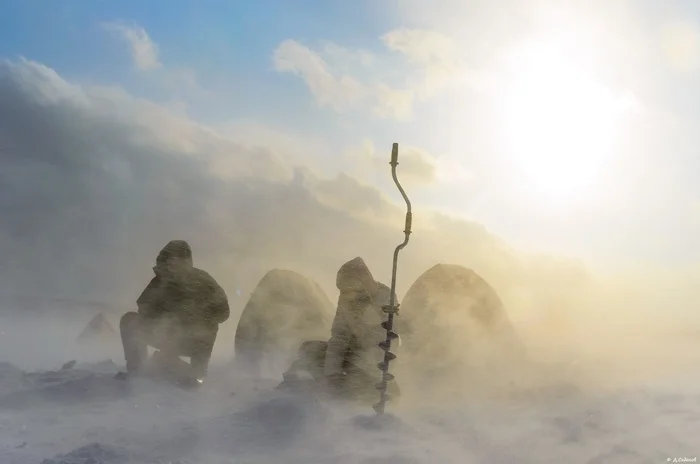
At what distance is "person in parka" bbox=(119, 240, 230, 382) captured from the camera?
403 inches

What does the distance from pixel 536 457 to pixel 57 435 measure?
6.07 m

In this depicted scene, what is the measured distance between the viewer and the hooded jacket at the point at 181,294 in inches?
411

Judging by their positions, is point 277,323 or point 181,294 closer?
point 181,294

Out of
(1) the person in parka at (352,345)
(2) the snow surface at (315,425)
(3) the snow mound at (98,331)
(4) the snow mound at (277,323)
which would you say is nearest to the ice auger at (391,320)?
(2) the snow surface at (315,425)

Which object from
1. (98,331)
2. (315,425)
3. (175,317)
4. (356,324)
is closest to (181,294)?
(175,317)

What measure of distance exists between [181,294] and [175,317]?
1.55ft

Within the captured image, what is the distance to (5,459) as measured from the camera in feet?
18.6

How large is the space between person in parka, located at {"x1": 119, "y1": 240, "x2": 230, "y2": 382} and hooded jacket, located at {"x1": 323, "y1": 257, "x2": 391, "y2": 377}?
247cm

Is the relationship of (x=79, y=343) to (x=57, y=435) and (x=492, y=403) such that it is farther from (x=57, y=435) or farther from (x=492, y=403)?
(x=492, y=403)

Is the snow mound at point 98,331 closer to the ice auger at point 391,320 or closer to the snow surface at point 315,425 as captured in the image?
the snow surface at point 315,425

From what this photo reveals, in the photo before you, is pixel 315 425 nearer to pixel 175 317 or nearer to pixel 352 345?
pixel 352 345

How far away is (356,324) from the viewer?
9922 mm

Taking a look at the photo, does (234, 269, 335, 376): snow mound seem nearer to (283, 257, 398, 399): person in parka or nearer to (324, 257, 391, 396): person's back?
(283, 257, 398, 399): person in parka

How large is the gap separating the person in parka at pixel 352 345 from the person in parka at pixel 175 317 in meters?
1.89
